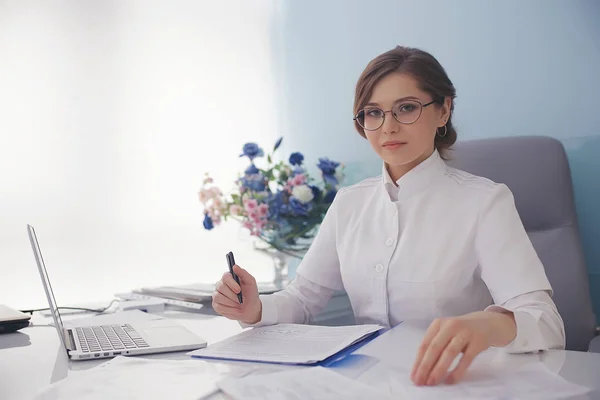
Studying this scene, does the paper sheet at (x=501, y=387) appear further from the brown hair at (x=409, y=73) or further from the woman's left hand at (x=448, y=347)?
the brown hair at (x=409, y=73)

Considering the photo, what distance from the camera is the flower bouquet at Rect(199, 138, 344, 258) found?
77.2 inches

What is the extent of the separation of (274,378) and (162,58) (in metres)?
1.95

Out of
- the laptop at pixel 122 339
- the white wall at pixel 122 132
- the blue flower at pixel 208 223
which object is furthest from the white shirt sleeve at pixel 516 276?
the white wall at pixel 122 132

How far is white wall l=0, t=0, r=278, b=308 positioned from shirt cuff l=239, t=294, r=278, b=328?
1342mm

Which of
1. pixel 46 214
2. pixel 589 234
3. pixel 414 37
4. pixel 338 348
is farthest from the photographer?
pixel 46 214

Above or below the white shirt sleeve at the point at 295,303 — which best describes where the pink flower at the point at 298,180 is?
above

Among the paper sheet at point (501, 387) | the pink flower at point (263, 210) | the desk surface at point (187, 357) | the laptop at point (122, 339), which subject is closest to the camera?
the paper sheet at point (501, 387)

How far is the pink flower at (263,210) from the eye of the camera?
6.39 ft

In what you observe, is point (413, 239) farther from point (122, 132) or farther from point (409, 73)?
point (122, 132)

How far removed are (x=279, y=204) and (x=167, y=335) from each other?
828 millimetres

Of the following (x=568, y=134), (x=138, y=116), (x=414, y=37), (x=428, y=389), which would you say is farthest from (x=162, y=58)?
(x=428, y=389)

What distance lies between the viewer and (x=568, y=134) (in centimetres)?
183

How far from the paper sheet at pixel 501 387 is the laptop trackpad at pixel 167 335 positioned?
0.47m

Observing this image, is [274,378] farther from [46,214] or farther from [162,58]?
[162,58]
